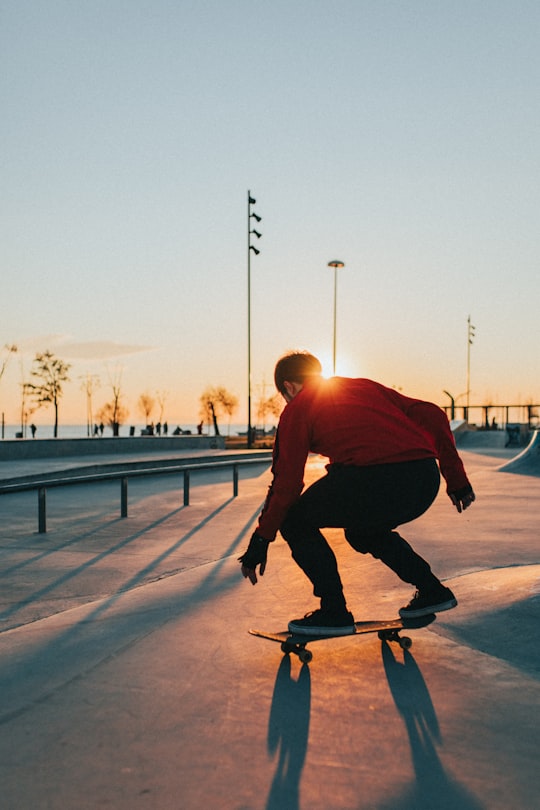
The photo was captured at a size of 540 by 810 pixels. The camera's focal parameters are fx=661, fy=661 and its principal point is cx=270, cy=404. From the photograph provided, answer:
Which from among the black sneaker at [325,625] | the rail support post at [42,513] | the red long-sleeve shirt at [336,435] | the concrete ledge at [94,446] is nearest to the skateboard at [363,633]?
the black sneaker at [325,625]

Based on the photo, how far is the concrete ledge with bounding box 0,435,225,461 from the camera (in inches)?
883

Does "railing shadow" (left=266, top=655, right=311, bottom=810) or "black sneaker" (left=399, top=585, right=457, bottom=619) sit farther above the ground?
"black sneaker" (left=399, top=585, right=457, bottom=619)

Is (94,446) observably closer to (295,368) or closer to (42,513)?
(42,513)

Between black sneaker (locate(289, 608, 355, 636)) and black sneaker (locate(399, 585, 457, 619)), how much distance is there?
0.30 m

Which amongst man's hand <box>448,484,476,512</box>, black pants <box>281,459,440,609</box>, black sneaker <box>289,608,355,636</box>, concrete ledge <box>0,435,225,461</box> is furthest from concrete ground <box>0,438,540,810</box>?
concrete ledge <box>0,435,225,461</box>

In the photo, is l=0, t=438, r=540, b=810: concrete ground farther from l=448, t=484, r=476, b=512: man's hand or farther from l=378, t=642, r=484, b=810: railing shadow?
l=448, t=484, r=476, b=512: man's hand

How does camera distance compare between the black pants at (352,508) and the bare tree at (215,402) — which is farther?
the bare tree at (215,402)

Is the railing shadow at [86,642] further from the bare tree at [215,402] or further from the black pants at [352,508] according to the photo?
the bare tree at [215,402]

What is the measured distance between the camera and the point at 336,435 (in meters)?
2.96

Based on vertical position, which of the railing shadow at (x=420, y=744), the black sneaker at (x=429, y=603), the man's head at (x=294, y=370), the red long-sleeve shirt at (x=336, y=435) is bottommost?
the railing shadow at (x=420, y=744)

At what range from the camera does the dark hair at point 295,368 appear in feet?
10.4

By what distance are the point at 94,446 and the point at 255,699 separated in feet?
80.0

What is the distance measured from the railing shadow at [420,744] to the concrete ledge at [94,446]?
2123 centimetres

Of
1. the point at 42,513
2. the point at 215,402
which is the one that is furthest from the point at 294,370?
the point at 215,402
